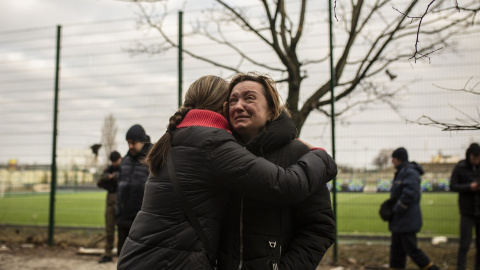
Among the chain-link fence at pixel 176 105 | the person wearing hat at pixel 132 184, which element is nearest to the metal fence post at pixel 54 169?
the chain-link fence at pixel 176 105

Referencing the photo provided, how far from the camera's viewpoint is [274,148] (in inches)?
76.5

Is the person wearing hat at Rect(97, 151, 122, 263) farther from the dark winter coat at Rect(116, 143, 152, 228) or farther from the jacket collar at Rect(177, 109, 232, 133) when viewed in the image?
the jacket collar at Rect(177, 109, 232, 133)

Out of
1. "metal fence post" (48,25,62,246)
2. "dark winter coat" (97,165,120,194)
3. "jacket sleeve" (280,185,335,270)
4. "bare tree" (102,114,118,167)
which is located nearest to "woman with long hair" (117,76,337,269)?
"jacket sleeve" (280,185,335,270)

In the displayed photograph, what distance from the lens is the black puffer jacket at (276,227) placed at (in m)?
1.83

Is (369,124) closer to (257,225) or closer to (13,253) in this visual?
(257,225)

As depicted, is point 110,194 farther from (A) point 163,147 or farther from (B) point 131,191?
(A) point 163,147

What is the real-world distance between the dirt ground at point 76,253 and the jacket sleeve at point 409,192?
3.16 feet

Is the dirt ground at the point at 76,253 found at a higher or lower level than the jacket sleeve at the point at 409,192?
lower

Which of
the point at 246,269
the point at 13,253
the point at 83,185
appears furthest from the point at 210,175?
the point at 83,185

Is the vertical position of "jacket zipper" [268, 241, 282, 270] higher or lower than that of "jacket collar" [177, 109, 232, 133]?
lower

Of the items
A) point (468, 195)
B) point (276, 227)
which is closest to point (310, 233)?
point (276, 227)

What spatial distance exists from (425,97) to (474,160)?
42.1 inches

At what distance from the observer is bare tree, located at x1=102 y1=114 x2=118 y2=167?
7141mm

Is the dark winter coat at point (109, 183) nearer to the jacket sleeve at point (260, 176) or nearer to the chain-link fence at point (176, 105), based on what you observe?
the chain-link fence at point (176, 105)
